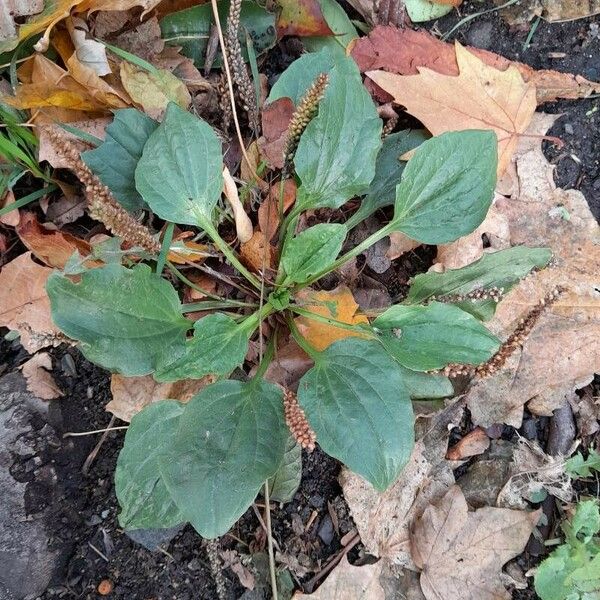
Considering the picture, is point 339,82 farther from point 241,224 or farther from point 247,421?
point 247,421

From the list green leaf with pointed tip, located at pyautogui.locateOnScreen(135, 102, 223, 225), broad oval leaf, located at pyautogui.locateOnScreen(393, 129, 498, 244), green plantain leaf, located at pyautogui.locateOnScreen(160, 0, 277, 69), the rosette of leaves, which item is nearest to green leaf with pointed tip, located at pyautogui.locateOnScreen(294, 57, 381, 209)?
the rosette of leaves

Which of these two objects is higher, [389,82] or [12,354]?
[389,82]

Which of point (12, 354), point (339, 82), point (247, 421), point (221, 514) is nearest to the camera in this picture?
point (221, 514)

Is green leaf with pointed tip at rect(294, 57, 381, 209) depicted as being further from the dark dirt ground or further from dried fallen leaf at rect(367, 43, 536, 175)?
the dark dirt ground

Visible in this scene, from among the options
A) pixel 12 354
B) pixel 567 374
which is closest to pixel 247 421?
pixel 12 354

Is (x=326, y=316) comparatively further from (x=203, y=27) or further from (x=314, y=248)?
(x=203, y=27)

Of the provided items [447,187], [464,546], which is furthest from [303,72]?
[464,546]

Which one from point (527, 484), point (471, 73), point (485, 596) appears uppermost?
point (471, 73)
